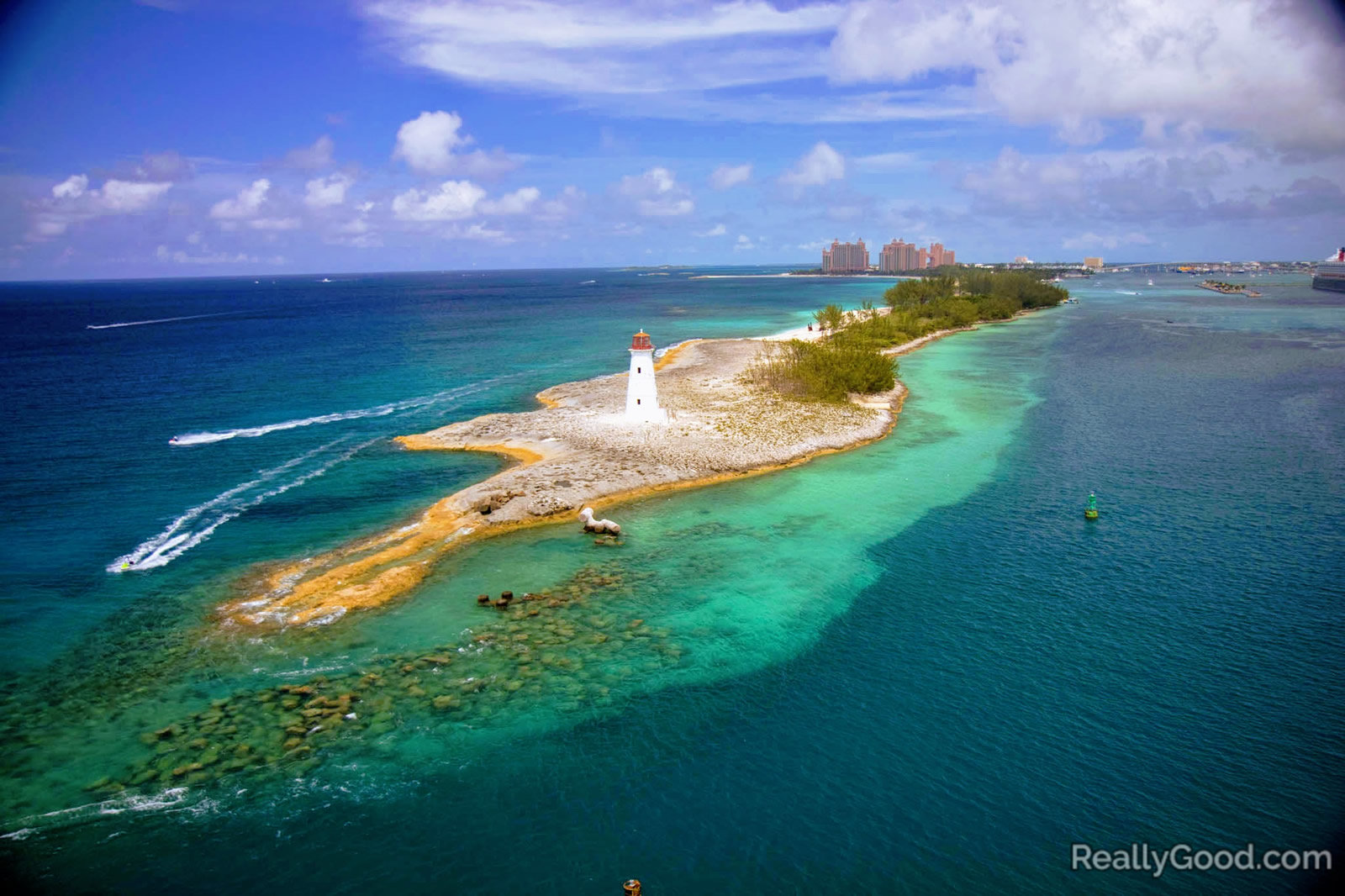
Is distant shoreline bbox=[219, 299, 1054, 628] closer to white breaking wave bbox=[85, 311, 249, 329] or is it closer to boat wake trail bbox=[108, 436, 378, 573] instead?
boat wake trail bbox=[108, 436, 378, 573]

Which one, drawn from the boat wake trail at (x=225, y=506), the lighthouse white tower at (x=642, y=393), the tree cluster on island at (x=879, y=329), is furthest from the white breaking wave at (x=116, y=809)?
the tree cluster on island at (x=879, y=329)

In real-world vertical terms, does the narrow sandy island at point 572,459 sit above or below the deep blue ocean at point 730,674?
above

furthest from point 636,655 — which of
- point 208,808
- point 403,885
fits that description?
point 208,808

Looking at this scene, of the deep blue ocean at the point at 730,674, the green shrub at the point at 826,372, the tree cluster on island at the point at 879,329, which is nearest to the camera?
the deep blue ocean at the point at 730,674

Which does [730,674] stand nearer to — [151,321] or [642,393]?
[642,393]

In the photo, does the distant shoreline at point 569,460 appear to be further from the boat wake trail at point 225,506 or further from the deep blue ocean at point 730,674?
the boat wake trail at point 225,506

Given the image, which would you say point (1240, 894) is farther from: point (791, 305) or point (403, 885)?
point (791, 305)
